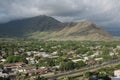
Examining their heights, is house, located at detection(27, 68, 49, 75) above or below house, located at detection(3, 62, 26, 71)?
below

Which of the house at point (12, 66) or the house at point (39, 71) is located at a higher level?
the house at point (12, 66)

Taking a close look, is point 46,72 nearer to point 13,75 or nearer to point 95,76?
point 13,75

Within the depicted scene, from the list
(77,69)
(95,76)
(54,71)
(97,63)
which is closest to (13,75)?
(54,71)

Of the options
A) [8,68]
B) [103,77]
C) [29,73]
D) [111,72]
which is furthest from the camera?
[8,68]

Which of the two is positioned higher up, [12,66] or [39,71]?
[12,66]

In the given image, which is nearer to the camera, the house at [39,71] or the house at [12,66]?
the house at [39,71]

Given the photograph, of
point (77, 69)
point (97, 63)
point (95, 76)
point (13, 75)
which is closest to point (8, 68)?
point (13, 75)

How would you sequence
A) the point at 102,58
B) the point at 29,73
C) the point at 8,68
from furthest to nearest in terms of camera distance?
1. the point at 102,58
2. the point at 8,68
3. the point at 29,73

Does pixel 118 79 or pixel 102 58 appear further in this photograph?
pixel 102 58

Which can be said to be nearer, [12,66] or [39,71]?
[39,71]

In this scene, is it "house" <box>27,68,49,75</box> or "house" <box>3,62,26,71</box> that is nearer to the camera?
"house" <box>27,68,49,75</box>
